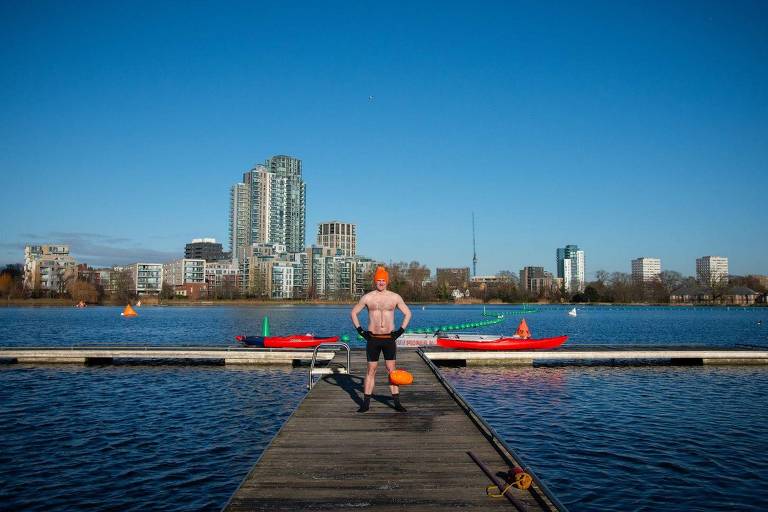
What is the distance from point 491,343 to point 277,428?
16389 mm

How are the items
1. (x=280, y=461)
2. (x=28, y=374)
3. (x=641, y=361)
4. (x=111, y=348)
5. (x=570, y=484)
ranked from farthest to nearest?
(x=641, y=361)
(x=111, y=348)
(x=28, y=374)
(x=570, y=484)
(x=280, y=461)

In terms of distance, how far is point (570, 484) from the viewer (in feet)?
37.9

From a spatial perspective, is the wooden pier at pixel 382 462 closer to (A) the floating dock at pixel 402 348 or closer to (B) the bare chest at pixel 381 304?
(B) the bare chest at pixel 381 304

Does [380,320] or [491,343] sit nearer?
[380,320]

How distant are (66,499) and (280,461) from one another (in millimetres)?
5201

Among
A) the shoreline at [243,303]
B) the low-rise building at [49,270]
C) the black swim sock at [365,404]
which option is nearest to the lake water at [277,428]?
the black swim sock at [365,404]

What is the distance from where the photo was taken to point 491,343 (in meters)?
29.7

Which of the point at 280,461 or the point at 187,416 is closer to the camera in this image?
the point at 280,461

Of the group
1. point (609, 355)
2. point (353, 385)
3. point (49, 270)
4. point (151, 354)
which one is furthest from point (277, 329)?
point (49, 270)

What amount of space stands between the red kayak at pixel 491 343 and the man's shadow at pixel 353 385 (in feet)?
43.3

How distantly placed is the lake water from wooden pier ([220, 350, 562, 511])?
7.69ft

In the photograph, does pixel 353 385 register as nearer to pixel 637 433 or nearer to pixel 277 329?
pixel 637 433

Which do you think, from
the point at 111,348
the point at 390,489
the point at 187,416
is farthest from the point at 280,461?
the point at 111,348

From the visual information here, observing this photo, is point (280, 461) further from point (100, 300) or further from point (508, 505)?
point (100, 300)
